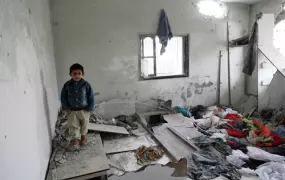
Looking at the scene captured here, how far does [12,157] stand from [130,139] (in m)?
2.07

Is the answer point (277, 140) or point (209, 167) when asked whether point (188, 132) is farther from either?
point (277, 140)

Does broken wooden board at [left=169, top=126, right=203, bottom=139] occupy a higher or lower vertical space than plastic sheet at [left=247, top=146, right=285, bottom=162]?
higher

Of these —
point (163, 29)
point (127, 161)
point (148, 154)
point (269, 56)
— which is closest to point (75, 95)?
point (127, 161)

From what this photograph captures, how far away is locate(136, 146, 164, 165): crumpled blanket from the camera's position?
A: 7.73ft

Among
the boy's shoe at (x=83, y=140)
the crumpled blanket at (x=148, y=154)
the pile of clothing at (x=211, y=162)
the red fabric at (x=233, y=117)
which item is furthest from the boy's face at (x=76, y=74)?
the red fabric at (x=233, y=117)

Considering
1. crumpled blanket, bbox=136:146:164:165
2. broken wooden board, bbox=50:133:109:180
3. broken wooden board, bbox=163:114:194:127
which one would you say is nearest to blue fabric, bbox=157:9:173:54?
broken wooden board, bbox=163:114:194:127

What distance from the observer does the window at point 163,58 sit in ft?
13.7

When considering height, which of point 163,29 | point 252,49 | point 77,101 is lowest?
point 77,101

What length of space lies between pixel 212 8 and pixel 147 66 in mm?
1991

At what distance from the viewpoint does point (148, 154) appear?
243cm

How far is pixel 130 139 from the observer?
303cm

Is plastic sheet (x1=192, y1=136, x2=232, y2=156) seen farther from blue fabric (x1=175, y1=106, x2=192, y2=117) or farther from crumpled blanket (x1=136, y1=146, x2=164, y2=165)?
blue fabric (x1=175, y1=106, x2=192, y2=117)

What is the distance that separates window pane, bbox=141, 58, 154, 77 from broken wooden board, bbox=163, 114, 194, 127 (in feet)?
3.30

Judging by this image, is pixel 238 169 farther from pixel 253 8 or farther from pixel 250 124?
pixel 253 8
